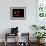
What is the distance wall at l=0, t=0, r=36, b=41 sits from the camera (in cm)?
745

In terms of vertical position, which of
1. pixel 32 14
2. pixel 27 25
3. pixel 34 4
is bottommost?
pixel 27 25

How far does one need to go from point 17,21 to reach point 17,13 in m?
0.37

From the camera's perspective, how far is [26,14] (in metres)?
7.50

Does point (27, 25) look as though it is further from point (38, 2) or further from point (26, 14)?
point (38, 2)

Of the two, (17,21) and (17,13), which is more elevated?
(17,13)

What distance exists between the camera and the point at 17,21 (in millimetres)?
7523

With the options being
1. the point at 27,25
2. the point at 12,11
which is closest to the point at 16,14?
the point at 12,11

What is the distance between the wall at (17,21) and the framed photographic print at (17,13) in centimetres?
14

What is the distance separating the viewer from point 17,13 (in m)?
7.50

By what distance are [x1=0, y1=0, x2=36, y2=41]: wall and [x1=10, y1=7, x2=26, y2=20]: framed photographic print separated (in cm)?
Answer: 14

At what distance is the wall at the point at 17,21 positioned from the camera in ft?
24.4

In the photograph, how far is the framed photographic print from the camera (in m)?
7.45

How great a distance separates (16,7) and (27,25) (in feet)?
3.22

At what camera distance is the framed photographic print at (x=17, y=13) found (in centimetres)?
745
